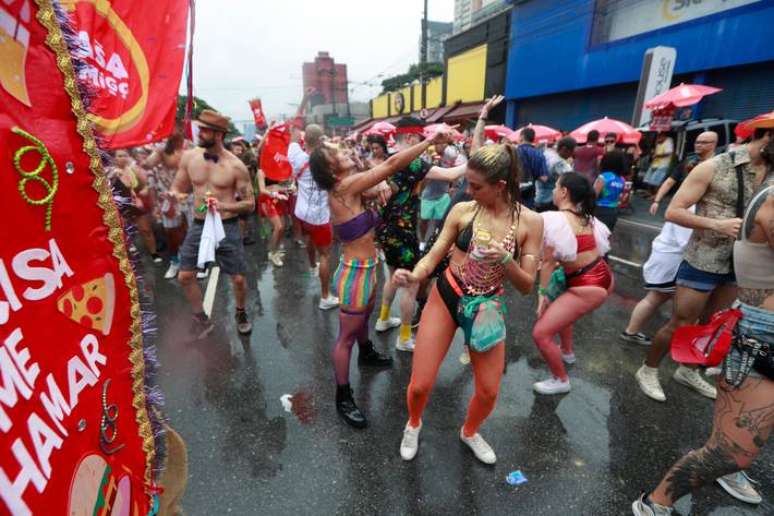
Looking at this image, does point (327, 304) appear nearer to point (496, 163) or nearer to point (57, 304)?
point (496, 163)

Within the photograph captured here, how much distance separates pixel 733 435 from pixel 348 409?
2168 millimetres

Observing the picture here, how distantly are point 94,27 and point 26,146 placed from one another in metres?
1.28

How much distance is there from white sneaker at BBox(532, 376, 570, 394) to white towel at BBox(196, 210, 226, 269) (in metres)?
3.04

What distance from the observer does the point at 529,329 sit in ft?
13.9

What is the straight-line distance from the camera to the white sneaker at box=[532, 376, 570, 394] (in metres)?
3.15

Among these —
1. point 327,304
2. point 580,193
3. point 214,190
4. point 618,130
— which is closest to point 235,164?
point 214,190

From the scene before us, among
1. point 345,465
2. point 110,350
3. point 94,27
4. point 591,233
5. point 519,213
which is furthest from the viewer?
point 591,233

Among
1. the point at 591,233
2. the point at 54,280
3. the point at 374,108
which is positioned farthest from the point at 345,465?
the point at 374,108

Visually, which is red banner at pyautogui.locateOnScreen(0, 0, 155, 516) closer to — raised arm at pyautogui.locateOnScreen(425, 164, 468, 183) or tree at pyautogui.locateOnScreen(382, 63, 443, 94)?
raised arm at pyautogui.locateOnScreen(425, 164, 468, 183)

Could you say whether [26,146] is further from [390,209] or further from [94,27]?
[390,209]

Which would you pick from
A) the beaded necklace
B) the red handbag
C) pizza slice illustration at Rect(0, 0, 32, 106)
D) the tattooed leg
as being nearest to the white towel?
the beaded necklace

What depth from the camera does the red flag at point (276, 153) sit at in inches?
248

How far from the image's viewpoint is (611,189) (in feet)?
16.3

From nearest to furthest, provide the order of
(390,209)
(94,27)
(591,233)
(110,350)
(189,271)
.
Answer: (110,350), (94,27), (591,233), (390,209), (189,271)
